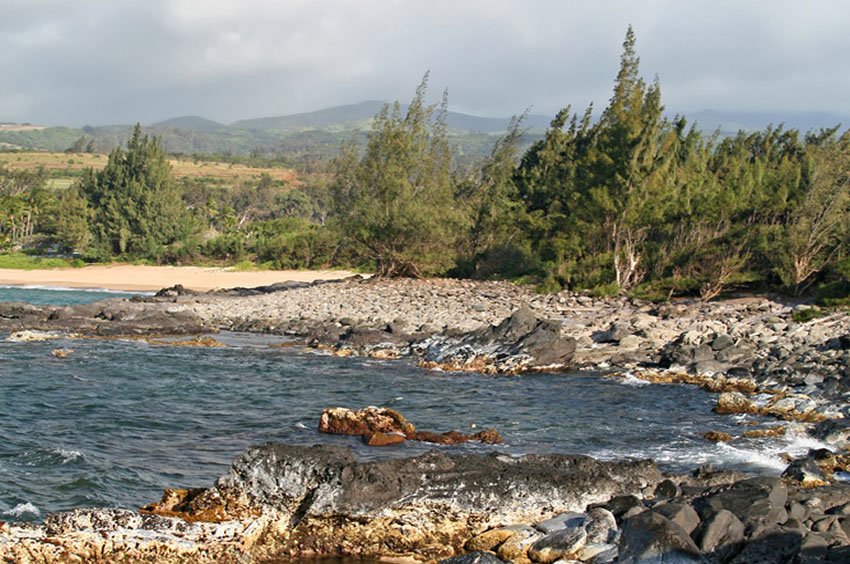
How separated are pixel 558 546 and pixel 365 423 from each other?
6073mm

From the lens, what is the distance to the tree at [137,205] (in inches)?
2459

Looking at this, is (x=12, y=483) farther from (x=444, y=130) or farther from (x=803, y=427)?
(x=444, y=130)

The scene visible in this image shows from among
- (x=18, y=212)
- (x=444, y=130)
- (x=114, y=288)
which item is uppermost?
(x=444, y=130)

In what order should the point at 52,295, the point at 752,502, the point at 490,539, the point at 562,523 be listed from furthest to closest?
the point at 52,295
the point at 562,523
the point at 490,539
the point at 752,502

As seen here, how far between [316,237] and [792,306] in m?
36.5

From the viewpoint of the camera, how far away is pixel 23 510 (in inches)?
416

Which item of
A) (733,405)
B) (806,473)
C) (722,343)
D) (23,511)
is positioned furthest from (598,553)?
(722,343)

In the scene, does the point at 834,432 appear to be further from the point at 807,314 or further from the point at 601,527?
the point at 807,314

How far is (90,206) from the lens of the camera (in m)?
65.6

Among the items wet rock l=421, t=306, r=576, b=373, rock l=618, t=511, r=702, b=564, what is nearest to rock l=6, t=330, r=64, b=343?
wet rock l=421, t=306, r=576, b=373

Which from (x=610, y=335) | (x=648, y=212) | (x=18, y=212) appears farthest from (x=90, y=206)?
(x=610, y=335)

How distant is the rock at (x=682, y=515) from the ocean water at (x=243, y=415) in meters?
3.82

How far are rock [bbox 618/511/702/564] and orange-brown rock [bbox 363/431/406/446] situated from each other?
583 centimetres

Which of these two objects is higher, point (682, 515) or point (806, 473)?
point (682, 515)
